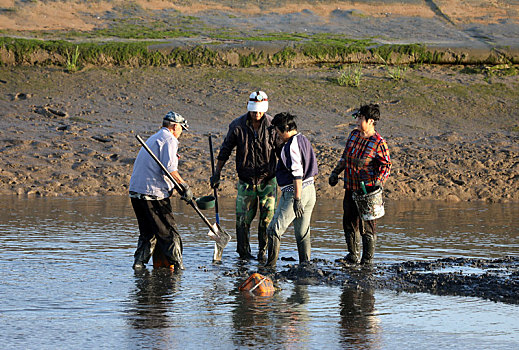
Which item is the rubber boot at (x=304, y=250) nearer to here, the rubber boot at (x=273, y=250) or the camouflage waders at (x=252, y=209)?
the rubber boot at (x=273, y=250)

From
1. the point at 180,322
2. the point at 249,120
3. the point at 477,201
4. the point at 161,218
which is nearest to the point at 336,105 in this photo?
the point at 477,201

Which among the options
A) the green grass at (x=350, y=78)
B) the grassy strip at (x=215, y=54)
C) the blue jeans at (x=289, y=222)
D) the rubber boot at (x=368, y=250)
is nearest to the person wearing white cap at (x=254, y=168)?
the blue jeans at (x=289, y=222)

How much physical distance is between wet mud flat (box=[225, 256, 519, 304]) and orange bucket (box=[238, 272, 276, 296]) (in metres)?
0.57

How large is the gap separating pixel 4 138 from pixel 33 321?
9694 millimetres

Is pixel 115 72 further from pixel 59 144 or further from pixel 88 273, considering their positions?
pixel 88 273

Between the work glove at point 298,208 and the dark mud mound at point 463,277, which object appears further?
the work glove at point 298,208

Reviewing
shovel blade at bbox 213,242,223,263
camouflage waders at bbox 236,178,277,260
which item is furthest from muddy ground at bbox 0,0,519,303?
shovel blade at bbox 213,242,223,263

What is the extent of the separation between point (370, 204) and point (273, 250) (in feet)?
3.63

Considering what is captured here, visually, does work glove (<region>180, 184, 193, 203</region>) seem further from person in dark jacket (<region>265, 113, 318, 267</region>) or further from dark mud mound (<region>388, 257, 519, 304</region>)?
dark mud mound (<region>388, 257, 519, 304</region>)

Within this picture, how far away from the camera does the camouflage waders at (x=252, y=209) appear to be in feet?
33.8

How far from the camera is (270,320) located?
24.1ft

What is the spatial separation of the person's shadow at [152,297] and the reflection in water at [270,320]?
1.94 ft

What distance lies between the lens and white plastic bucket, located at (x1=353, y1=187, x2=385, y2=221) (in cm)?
958

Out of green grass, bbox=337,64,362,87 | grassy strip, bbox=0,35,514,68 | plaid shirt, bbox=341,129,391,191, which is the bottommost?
plaid shirt, bbox=341,129,391,191
